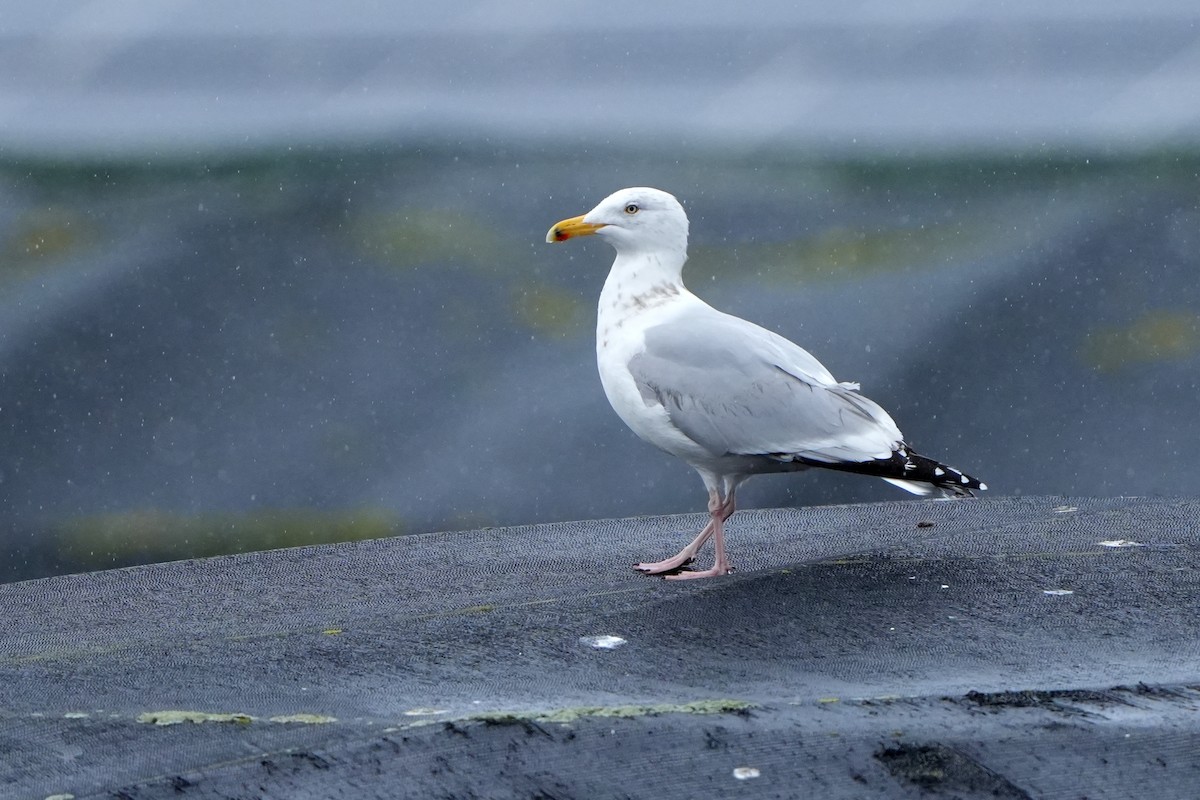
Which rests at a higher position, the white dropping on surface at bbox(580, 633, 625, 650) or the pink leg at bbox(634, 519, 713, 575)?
the pink leg at bbox(634, 519, 713, 575)

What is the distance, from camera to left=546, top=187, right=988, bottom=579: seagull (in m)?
1.60

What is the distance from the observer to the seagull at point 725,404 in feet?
5.24

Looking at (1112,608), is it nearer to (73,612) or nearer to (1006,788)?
(1006,788)

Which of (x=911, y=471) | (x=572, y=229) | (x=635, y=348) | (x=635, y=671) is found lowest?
(x=635, y=671)

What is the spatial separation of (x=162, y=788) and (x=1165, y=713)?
2.41ft

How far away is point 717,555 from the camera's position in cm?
165

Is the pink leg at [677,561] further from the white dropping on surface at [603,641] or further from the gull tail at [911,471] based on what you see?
the white dropping on surface at [603,641]

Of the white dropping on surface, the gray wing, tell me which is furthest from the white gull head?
the white dropping on surface

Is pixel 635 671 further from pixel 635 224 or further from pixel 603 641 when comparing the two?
pixel 635 224

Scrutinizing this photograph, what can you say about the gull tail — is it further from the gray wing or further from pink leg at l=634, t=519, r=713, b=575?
pink leg at l=634, t=519, r=713, b=575

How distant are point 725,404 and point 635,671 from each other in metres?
0.47

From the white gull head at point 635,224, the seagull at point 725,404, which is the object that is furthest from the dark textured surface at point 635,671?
the white gull head at point 635,224

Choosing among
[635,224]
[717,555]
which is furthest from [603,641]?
[635,224]

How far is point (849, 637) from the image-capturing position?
1.30 metres
